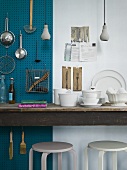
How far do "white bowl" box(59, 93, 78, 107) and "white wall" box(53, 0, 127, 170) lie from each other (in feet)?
1.57

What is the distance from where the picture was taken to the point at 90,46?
297 centimetres

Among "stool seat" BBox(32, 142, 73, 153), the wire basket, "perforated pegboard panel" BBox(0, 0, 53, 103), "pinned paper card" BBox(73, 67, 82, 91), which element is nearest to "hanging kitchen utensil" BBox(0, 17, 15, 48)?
"perforated pegboard panel" BBox(0, 0, 53, 103)

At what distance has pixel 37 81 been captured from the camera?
2.94 m

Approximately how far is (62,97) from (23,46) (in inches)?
30.1

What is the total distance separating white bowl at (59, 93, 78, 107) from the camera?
249 centimetres

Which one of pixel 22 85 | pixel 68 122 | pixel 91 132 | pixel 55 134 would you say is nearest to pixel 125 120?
pixel 68 122

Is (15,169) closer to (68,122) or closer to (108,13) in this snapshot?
(68,122)

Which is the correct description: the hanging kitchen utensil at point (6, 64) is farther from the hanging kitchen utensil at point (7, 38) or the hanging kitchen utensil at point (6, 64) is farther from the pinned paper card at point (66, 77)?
the pinned paper card at point (66, 77)

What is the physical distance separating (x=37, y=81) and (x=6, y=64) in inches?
13.8

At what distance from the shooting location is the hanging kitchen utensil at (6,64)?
2959 millimetres

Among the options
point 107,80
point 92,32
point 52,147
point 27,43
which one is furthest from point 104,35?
point 52,147

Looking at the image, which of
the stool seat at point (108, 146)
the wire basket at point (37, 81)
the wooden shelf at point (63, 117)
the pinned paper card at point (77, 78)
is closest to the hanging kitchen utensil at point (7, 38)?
the wire basket at point (37, 81)

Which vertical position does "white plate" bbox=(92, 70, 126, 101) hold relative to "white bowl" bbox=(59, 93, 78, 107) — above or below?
above

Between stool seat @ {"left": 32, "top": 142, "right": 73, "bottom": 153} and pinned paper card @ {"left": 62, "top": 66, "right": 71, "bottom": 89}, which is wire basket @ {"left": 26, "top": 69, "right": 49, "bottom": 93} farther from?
stool seat @ {"left": 32, "top": 142, "right": 73, "bottom": 153}
